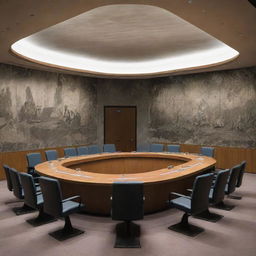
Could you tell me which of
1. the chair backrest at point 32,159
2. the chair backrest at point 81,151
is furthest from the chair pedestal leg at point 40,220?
the chair backrest at point 81,151

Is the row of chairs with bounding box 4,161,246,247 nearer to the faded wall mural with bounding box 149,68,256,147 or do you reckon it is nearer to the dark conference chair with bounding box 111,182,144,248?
the dark conference chair with bounding box 111,182,144,248

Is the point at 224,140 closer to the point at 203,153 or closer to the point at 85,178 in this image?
the point at 203,153

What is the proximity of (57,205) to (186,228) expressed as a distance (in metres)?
1.95

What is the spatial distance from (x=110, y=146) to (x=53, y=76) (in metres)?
3.09

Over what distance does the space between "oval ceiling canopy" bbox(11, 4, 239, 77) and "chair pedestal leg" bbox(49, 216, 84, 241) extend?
361 centimetres

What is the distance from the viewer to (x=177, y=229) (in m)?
3.99

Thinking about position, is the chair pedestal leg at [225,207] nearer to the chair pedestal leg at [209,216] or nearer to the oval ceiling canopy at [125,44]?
the chair pedestal leg at [209,216]

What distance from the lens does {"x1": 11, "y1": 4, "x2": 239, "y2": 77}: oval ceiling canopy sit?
5098mm

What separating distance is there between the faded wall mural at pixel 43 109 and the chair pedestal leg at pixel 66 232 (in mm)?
4573

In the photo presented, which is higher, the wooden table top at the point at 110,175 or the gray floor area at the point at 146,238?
the wooden table top at the point at 110,175

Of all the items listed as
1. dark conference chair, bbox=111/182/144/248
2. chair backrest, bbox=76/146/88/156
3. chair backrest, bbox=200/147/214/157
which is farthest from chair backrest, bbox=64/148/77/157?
dark conference chair, bbox=111/182/144/248

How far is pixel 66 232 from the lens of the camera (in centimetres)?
385

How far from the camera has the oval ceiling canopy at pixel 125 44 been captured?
510cm

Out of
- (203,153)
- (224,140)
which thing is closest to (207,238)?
(203,153)
